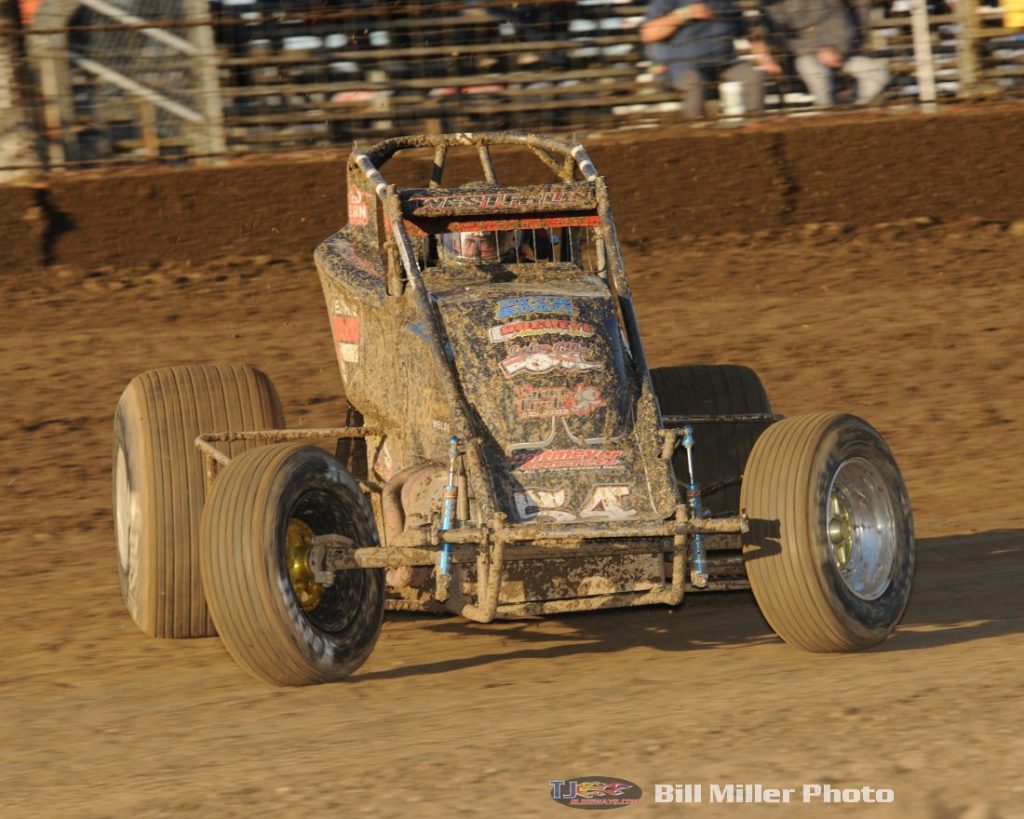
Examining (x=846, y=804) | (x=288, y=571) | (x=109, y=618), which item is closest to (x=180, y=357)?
(x=109, y=618)

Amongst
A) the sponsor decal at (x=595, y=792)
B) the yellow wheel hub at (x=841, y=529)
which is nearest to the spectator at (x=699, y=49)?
the yellow wheel hub at (x=841, y=529)

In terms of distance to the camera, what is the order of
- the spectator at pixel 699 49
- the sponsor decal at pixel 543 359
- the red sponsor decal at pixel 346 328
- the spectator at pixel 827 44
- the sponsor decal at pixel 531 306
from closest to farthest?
the sponsor decal at pixel 543 359 → the sponsor decal at pixel 531 306 → the red sponsor decal at pixel 346 328 → the spectator at pixel 699 49 → the spectator at pixel 827 44

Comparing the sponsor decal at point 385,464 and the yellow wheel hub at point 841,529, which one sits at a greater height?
the sponsor decal at point 385,464

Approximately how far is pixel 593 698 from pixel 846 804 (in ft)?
4.82

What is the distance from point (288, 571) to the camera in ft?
19.7

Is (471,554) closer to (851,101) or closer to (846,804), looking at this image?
(846,804)

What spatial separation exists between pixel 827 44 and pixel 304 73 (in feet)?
13.2

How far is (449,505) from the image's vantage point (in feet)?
20.2

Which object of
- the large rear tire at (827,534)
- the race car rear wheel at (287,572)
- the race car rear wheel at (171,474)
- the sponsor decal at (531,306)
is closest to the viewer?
the race car rear wheel at (287,572)

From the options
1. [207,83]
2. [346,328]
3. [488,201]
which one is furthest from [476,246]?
[207,83]

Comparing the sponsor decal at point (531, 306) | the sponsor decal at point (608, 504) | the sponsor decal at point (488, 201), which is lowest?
the sponsor decal at point (608, 504)

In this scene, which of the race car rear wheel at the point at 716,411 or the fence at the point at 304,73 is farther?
the fence at the point at 304,73

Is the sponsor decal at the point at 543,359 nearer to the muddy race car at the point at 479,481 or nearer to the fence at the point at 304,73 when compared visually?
the muddy race car at the point at 479,481

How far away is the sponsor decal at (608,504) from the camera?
6.32 m
